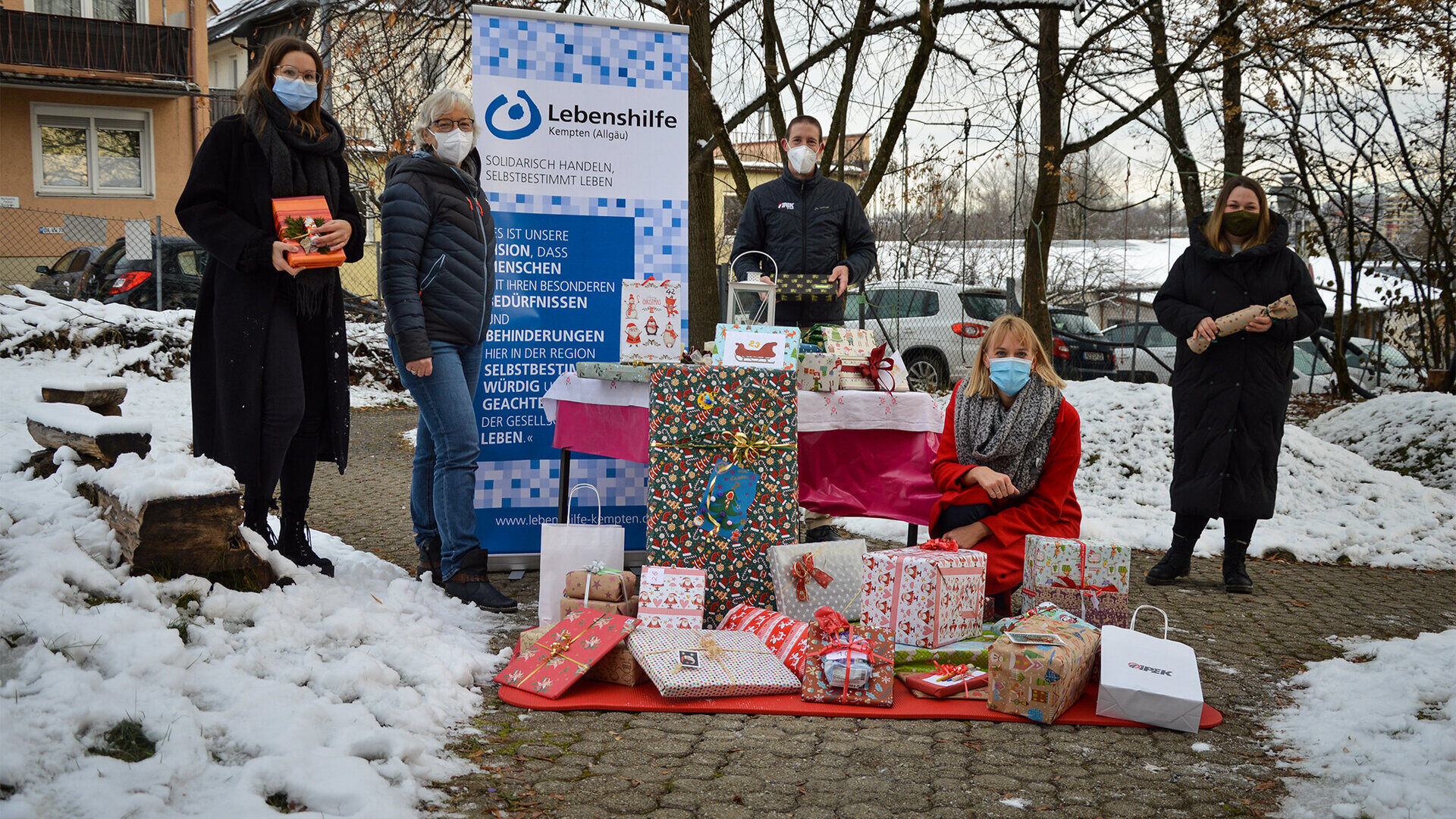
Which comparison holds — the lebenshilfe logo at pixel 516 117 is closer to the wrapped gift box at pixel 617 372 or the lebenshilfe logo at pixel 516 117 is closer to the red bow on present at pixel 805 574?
the wrapped gift box at pixel 617 372

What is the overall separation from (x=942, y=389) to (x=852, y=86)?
4.83 metres

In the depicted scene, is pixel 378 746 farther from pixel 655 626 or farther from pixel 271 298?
pixel 271 298

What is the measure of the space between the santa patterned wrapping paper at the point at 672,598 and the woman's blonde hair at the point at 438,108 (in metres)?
1.96

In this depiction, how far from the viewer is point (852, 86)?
400 inches

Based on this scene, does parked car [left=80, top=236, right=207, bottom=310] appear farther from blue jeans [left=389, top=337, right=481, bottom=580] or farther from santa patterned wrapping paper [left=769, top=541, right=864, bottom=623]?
santa patterned wrapping paper [left=769, top=541, right=864, bottom=623]

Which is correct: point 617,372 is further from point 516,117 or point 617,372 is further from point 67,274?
point 67,274

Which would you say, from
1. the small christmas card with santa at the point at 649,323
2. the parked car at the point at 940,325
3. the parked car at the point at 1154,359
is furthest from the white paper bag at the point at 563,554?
the parked car at the point at 1154,359

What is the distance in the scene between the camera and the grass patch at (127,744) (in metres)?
2.36

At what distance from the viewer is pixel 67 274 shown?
48.7ft

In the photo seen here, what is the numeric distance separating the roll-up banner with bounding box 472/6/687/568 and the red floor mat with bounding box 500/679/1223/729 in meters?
1.85

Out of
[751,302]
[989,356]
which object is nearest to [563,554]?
[751,302]

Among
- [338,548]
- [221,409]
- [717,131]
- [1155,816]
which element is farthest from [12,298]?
[1155,816]

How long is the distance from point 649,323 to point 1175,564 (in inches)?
116

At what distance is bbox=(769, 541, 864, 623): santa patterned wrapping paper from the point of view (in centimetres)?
409
